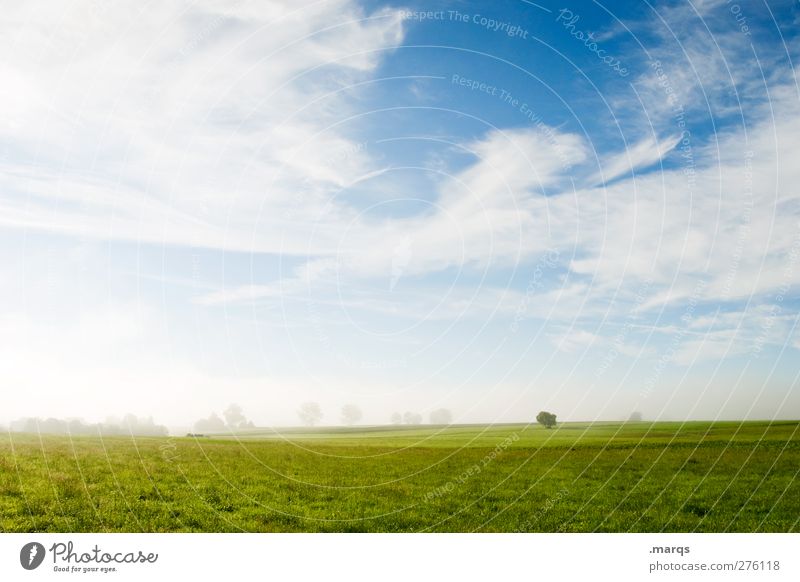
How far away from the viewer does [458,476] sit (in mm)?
26609

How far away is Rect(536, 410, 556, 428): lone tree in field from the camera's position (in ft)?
107

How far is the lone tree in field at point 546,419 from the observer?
32.6 metres

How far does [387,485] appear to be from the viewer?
24.3m

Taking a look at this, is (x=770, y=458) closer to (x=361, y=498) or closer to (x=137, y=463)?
(x=361, y=498)

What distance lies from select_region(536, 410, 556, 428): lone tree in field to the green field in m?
0.72
